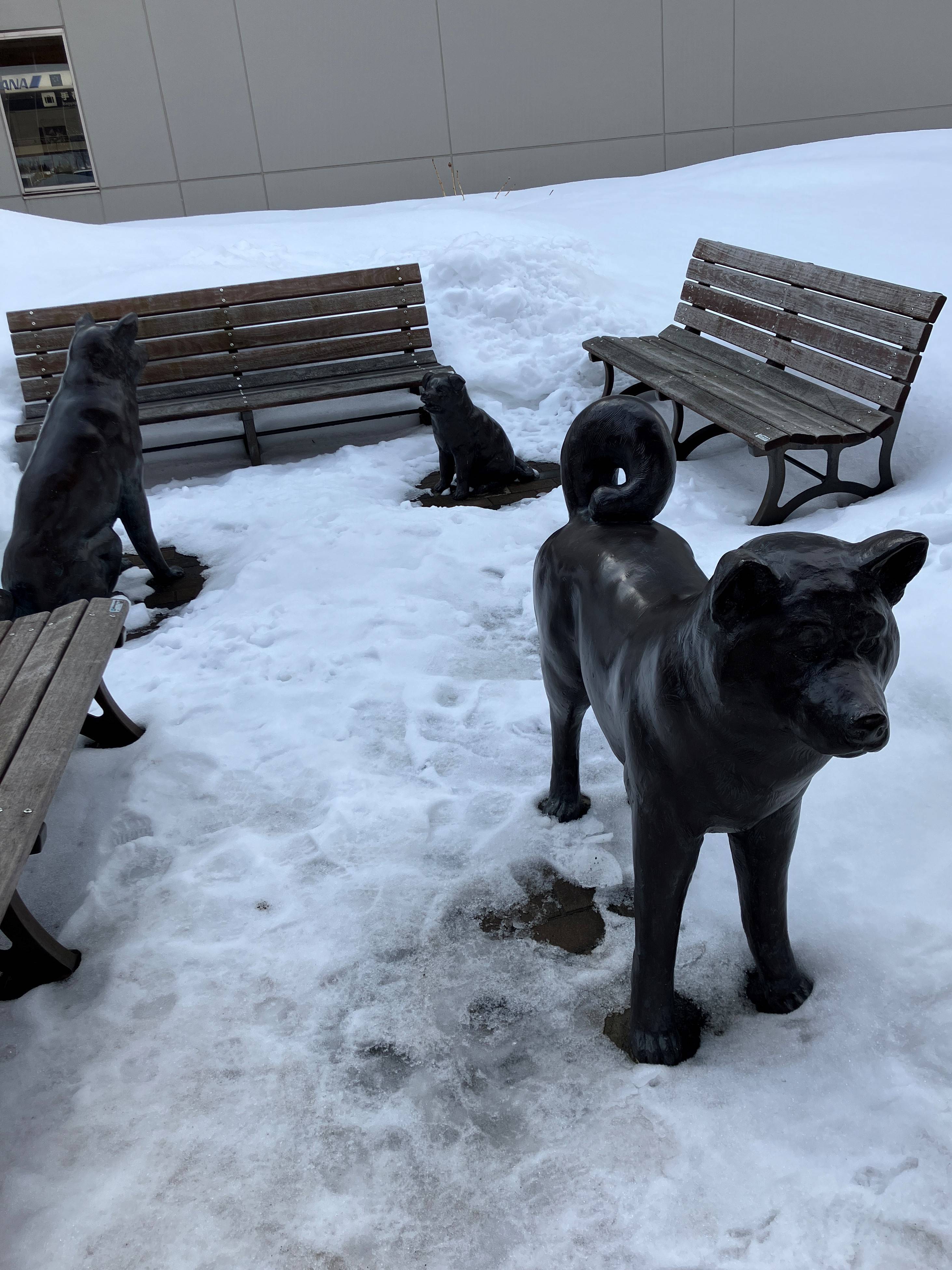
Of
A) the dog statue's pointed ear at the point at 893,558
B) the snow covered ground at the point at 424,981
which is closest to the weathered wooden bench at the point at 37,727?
the snow covered ground at the point at 424,981

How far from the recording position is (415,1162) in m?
2.08

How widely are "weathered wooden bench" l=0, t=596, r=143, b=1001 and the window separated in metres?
10.3

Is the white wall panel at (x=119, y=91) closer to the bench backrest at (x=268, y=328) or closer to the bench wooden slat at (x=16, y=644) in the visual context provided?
the bench backrest at (x=268, y=328)

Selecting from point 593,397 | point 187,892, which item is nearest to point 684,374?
Result: point 593,397

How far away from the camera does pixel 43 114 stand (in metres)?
11.2

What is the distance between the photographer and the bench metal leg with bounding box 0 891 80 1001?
2.57 meters

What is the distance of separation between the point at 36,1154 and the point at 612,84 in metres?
12.9

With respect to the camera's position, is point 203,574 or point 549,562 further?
point 203,574

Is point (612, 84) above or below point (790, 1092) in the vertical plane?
above

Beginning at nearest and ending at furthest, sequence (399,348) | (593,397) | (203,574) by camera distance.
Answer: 1. (203,574)
2. (593,397)
3. (399,348)

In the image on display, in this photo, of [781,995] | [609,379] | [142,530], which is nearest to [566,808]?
[781,995]

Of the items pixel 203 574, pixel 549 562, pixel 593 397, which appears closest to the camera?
pixel 549 562

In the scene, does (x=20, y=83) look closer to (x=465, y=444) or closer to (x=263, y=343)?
(x=263, y=343)

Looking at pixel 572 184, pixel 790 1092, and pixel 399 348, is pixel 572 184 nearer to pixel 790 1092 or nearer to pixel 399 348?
pixel 399 348
